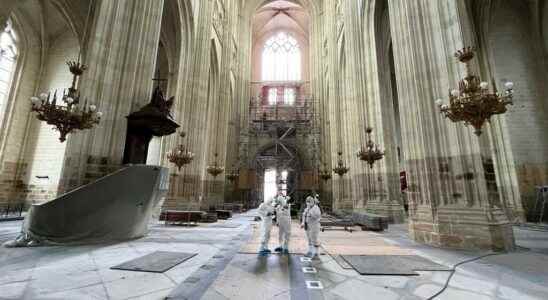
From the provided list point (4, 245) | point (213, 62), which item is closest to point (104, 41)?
point (4, 245)

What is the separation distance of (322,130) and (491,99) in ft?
64.6

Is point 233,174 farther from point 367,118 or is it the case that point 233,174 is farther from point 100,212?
point 100,212

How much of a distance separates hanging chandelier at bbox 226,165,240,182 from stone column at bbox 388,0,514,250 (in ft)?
A: 49.5

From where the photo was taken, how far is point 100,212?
17.4ft

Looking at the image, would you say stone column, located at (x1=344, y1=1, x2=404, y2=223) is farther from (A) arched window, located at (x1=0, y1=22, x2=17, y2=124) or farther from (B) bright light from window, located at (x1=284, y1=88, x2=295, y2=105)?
(A) arched window, located at (x1=0, y1=22, x2=17, y2=124)

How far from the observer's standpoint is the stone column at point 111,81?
624 cm

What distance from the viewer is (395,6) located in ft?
26.2

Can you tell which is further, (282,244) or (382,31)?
(382,31)

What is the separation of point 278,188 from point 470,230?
5.99 m

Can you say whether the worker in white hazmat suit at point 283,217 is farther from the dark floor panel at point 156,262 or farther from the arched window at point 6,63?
the arched window at point 6,63

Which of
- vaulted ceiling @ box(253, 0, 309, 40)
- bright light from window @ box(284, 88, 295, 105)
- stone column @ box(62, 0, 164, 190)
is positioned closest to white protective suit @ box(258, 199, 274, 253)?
stone column @ box(62, 0, 164, 190)

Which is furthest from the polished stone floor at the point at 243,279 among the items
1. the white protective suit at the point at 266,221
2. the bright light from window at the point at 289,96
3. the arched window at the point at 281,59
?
the arched window at the point at 281,59

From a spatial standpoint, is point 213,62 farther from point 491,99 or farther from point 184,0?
point 491,99

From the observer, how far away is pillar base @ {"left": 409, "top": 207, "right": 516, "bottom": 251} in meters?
5.00
